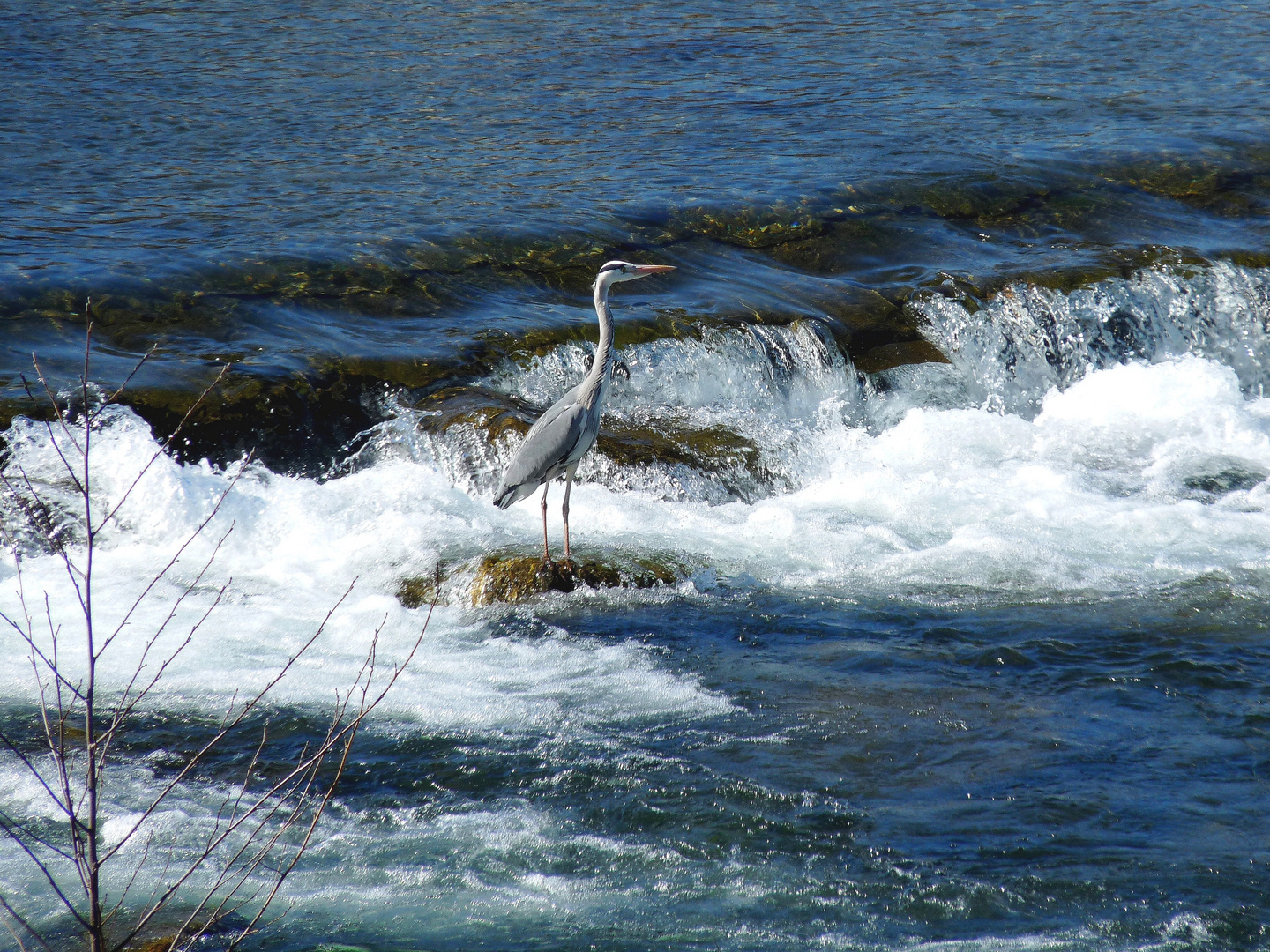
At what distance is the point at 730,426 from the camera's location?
9.30 meters

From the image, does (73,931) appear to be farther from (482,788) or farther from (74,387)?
(74,387)

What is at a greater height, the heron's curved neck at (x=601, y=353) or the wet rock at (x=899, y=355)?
the heron's curved neck at (x=601, y=353)

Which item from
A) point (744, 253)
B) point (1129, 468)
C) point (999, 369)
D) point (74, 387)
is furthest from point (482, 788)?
point (744, 253)

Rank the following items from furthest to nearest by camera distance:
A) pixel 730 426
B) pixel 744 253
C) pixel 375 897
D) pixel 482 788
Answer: pixel 744 253
pixel 730 426
pixel 482 788
pixel 375 897

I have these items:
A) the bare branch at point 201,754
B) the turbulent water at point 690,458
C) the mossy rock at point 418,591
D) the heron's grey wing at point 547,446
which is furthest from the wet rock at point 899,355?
the bare branch at point 201,754

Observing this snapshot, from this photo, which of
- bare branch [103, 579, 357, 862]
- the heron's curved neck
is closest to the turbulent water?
bare branch [103, 579, 357, 862]

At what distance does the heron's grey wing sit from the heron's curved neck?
142 mm

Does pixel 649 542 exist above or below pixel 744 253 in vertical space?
below

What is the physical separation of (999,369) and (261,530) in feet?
21.9

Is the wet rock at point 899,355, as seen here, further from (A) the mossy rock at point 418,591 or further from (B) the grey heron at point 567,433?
(A) the mossy rock at point 418,591

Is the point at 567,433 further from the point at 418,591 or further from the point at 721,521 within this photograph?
the point at 721,521

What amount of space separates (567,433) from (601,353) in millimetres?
589

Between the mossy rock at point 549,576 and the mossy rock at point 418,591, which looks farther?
the mossy rock at point 418,591

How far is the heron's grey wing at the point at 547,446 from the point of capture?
680 centimetres
